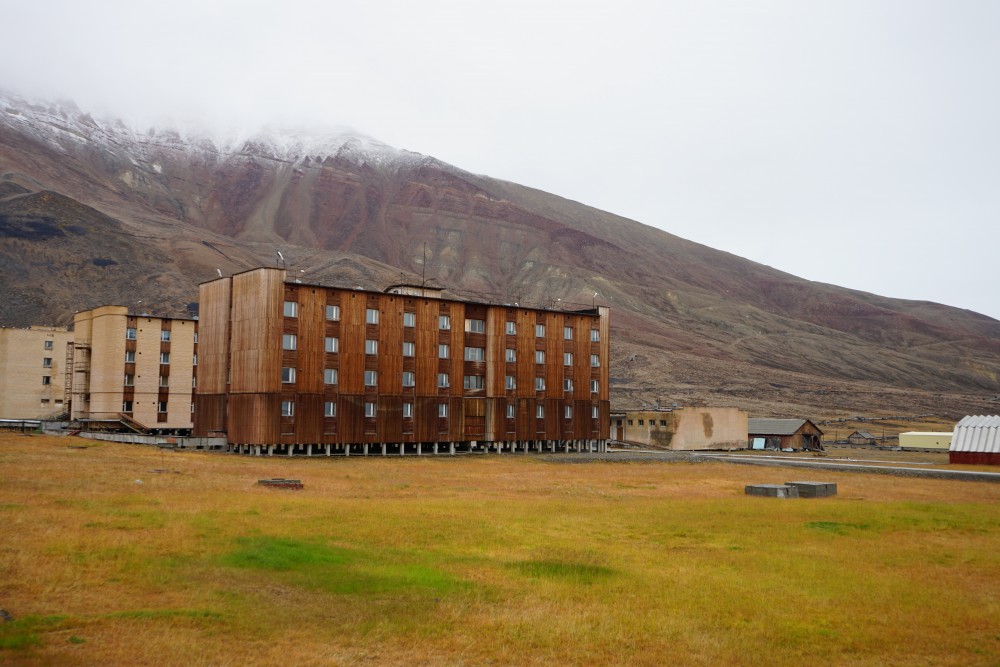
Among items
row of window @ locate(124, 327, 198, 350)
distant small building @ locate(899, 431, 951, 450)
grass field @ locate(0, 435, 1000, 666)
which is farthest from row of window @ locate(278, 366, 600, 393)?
distant small building @ locate(899, 431, 951, 450)

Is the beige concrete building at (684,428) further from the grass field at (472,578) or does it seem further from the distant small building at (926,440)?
the grass field at (472,578)

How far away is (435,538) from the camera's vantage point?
87.9ft

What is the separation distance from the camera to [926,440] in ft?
363

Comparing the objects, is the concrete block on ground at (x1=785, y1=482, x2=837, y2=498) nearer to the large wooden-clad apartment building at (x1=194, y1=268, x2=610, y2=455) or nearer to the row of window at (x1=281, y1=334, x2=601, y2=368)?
the large wooden-clad apartment building at (x1=194, y1=268, x2=610, y2=455)

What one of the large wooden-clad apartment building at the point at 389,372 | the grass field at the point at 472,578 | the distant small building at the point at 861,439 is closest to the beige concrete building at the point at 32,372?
the large wooden-clad apartment building at the point at 389,372

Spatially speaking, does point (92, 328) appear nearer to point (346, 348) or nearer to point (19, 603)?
point (346, 348)

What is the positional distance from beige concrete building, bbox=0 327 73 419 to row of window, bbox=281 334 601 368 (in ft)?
154

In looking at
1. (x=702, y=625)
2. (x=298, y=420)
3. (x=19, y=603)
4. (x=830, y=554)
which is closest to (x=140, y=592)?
(x=19, y=603)

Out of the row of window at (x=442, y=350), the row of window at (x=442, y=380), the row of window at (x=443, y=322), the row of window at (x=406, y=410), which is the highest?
the row of window at (x=443, y=322)

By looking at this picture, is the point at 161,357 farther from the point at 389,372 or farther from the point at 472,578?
the point at 472,578

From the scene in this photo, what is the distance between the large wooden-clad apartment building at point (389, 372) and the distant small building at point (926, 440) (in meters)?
47.8

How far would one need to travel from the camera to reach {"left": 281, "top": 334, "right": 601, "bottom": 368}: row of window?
68250 millimetres

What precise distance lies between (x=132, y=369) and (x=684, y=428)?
207 feet

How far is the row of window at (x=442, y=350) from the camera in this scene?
68.2m
